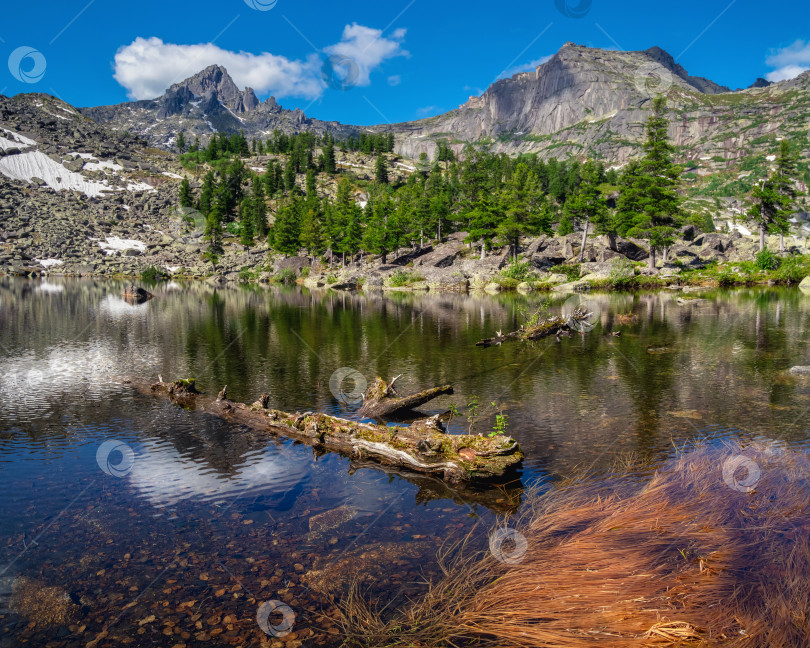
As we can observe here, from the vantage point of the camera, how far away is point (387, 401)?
51.6 feet

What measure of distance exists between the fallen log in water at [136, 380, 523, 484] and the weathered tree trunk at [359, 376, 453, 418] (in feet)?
9.19

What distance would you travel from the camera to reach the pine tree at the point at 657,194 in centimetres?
6881

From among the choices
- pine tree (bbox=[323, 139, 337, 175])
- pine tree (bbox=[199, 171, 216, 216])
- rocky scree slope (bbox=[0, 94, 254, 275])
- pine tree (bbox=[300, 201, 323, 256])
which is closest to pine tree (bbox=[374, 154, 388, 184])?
pine tree (bbox=[323, 139, 337, 175])

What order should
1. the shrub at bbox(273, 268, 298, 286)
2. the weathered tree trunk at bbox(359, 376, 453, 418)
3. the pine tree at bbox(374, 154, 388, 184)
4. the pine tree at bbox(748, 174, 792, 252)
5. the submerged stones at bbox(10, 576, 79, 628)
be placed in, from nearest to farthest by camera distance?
the submerged stones at bbox(10, 576, 79, 628), the weathered tree trunk at bbox(359, 376, 453, 418), the pine tree at bbox(748, 174, 792, 252), the shrub at bbox(273, 268, 298, 286), the pine tree at bbox(374, 154, 388, 184)

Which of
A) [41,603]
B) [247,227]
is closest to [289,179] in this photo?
[247,227]

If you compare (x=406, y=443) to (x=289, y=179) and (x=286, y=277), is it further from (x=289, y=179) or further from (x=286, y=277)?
(x=289, y=179)

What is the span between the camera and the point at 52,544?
28.0 feet

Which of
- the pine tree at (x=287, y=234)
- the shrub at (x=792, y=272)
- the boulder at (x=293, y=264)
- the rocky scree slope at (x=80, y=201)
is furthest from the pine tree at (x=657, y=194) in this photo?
the rocky scree slope at (x=80, y=201)

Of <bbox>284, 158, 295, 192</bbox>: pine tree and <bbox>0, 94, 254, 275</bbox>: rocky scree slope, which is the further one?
<bbox>284, 158, 295, 192</bbox>: pine tree

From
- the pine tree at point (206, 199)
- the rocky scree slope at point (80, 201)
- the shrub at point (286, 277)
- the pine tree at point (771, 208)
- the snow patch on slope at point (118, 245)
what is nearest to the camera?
the pine tree at point (771, 208)

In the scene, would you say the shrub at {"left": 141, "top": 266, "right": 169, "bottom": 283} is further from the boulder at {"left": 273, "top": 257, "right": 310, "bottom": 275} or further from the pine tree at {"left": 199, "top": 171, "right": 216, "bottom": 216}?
the pine tree at {"left": 199, "top": 171, "right": 216, "bottom": 216}

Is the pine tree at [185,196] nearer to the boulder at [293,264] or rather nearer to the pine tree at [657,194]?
→ the boulder at [293,264]

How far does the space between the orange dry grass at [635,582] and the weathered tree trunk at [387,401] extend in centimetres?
699

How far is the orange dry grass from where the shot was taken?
18.3 feet
